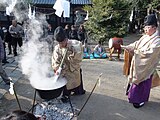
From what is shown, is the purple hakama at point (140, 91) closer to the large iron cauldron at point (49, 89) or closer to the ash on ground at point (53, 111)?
the ash on ground at point (53, 111)

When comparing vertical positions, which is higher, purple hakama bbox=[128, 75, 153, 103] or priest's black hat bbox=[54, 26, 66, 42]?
priest's black hat bbox=[54, 26, 66, 42]

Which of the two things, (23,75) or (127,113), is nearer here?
(127,113)

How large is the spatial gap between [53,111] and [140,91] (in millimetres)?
1788

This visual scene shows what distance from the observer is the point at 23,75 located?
6.49 m

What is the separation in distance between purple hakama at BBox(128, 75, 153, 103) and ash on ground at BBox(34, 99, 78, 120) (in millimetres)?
1210

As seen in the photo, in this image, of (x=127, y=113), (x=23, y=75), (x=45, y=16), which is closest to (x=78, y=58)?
(x=127, y=113)

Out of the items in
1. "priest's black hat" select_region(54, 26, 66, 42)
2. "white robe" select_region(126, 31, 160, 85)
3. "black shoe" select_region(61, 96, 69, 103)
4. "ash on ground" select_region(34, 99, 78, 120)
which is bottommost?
"ash on ground" select_region(34, 99, 78, 120)

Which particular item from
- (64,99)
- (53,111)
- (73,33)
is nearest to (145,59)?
(64,99)

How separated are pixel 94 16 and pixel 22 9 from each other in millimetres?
4894

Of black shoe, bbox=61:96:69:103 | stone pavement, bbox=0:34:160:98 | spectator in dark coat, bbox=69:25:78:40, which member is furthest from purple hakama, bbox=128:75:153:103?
spectator in dark coat, bbox=69:25:78:40

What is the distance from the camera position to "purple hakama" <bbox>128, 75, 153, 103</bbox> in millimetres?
4383

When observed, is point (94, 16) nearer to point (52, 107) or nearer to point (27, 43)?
point (27, 43)

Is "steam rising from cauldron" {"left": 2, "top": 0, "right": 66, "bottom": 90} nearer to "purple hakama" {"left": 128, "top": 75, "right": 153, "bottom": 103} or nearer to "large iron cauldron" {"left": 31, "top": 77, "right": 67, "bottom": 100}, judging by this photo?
"large iron cauldron" {"left": 31, "top": 77, "right": 67, "bottom": 100}

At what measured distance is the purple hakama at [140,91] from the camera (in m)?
4.38
